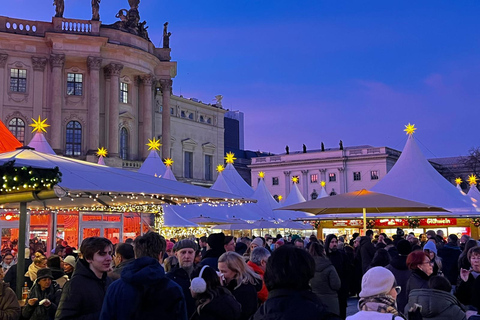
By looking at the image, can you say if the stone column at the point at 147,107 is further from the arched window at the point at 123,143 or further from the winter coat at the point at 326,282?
the winter coat at the point at 326,282

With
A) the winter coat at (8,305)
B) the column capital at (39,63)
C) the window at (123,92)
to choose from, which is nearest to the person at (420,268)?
the winter coat at (8,305)

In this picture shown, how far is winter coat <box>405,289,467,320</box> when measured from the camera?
5.17 m

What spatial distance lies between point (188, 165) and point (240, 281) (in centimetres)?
5087

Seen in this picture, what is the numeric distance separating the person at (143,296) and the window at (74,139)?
1539 inches

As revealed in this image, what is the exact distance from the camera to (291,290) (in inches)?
130

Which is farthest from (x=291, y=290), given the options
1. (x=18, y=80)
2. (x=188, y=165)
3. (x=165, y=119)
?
(x=188, y=165)

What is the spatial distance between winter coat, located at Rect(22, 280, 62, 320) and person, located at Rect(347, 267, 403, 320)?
368 centimetres

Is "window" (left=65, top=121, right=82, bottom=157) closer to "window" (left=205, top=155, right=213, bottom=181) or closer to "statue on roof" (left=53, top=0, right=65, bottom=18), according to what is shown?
"statue on roof" (left=53, top=0, right=65, bottom=18)

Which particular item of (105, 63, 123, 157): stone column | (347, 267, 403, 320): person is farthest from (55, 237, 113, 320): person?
(105, 63, 123, 157): stone column

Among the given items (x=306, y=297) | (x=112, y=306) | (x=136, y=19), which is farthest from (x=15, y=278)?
(x=136, y=19)

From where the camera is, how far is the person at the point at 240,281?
208 inches

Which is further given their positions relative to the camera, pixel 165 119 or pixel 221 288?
pixel 165 119

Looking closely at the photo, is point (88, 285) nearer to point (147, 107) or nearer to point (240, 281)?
point (240, 281)

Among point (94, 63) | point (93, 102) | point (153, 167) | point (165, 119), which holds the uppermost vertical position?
point (94, 63)
